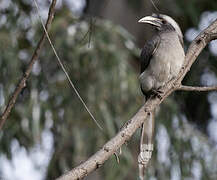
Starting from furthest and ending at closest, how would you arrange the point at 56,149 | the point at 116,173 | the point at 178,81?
the point at 56,149, the point at 116,173, the point at 178,81

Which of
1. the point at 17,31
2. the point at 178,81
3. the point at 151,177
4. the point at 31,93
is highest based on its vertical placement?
the point at 178,81

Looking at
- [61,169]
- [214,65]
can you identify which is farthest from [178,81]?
[214,65]

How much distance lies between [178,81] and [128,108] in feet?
8.30

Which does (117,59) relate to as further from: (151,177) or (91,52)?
(151,177)

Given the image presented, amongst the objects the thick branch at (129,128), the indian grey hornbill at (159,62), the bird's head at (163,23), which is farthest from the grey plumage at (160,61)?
the thick branch at (129,128)

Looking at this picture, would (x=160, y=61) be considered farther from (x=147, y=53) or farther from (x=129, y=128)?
(x=129, y=128)

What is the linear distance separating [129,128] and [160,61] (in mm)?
1324

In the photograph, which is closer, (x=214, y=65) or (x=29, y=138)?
(x=29, y=138)

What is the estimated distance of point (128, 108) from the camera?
5078 millimetres

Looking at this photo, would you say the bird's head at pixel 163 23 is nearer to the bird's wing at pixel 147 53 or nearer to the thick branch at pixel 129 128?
the bird's wing at pixel 147 53

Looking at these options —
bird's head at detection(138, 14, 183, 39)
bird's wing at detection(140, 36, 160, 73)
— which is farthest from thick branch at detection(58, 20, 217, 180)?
bird's head at detection(138, 14, 183, 39)

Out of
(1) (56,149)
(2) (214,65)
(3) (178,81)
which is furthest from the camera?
(2) (214,65)

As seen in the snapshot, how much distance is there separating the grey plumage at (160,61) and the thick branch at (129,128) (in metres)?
0.71

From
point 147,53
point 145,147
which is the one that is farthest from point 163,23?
point 145,147
